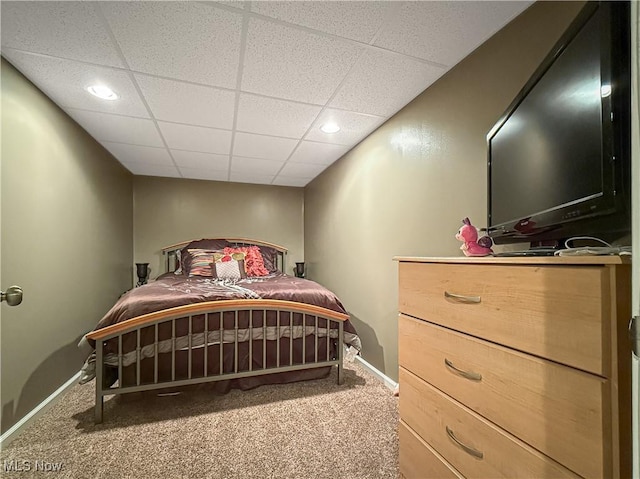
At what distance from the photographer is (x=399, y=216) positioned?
2.01m

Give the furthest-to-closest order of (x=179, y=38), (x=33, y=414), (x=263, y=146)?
1. (x=263, y=146)
2. (x=33, y=414)
3. (x=179, y=38)

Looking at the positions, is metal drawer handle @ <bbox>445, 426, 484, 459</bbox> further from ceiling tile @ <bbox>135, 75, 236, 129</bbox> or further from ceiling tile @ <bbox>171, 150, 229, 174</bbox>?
ceiling tile @ <bbox>171, 150, 229, 174</bbox>

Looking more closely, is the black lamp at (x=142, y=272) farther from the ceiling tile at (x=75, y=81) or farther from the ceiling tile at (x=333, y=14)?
the ceiling tile at (x=333, y=14)

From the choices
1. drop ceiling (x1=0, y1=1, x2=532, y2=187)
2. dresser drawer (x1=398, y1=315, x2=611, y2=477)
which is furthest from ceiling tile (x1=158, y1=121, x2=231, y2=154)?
dresser drawer (x1=398, y1=315, x2=611, y2=477)

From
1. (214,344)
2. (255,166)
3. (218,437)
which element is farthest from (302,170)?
(218,437)

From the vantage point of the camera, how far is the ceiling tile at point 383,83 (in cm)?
150

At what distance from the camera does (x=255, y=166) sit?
3316 mm

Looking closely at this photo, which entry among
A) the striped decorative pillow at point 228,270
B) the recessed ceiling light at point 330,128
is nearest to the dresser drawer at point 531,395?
the recessed ceiling light at point 330,128

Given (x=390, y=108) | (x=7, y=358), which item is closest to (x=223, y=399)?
(x=7, y=358)

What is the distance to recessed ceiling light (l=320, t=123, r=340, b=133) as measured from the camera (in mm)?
2234

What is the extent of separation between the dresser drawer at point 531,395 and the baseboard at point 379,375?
1.15m

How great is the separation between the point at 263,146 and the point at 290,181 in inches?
53.6

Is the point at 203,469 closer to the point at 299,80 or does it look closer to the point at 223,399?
the point at 223,399

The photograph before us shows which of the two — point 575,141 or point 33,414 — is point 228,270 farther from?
point 575,141
